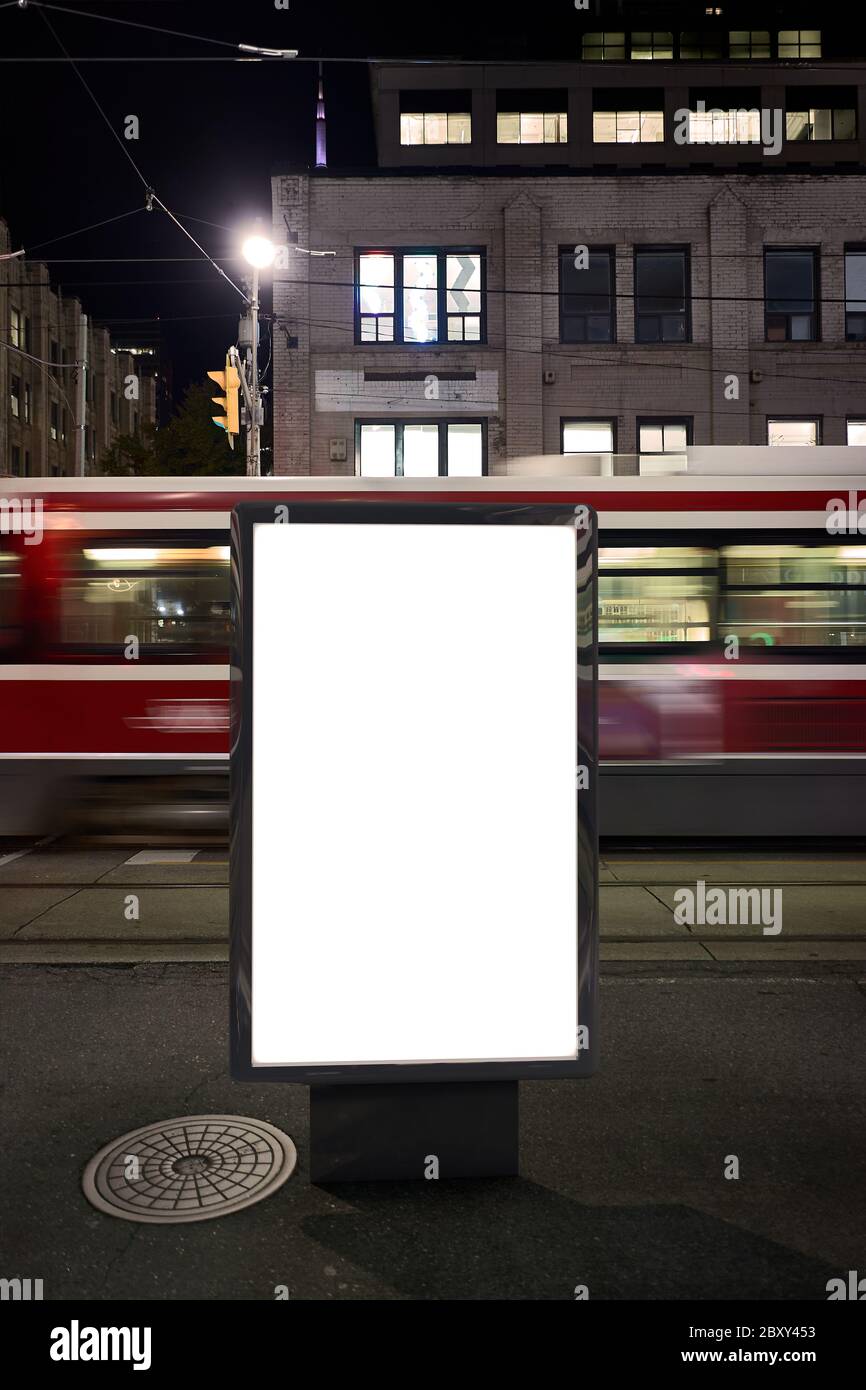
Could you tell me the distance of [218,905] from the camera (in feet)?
25.5

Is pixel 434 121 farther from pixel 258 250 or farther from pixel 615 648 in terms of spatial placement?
pixel 615 648

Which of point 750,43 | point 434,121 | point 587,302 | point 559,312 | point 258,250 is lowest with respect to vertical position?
point 258,250

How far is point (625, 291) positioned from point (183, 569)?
16.7 meters

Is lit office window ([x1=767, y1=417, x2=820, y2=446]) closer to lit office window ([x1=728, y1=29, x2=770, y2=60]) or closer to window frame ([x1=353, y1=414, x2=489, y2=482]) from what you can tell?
window frame ([x1=353, y1=414, x2=489, y2=482])

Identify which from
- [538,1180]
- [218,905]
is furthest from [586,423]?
[538,1180]

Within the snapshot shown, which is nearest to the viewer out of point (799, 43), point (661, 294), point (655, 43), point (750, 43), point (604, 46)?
point (661, 294)

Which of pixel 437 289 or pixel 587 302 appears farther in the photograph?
pixel 587 302

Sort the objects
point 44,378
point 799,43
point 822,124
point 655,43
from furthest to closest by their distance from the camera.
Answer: point 44,378 < point 799,43 < point 655,43 < point 822,124

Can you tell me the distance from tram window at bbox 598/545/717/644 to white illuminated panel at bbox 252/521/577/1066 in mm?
6569

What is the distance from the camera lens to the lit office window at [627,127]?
26047mm

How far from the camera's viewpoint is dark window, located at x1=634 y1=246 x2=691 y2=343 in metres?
23.3

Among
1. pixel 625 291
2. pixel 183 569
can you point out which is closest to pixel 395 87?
pixel 625 291

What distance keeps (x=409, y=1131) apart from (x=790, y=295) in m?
23.5
